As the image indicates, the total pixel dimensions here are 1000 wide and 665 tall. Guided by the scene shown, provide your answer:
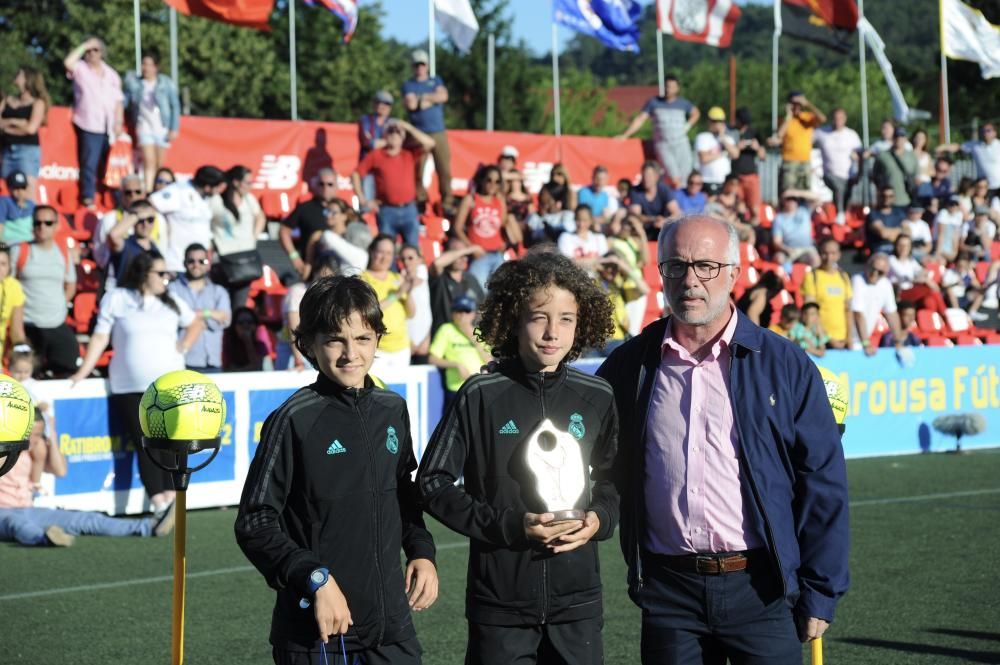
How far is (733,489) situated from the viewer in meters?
4.07

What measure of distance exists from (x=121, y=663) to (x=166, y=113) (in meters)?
9.89

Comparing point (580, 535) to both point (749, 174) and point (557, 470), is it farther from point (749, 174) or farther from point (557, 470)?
point (749, 174)

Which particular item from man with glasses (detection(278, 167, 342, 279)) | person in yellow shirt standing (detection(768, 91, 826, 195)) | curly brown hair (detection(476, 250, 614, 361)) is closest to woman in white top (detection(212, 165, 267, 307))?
man with glasses (detection(278, 167, 342, 279))

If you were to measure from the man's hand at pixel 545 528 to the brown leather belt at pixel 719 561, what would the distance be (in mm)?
362

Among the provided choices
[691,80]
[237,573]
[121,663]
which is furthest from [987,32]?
[691,80]

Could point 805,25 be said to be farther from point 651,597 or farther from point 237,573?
point 651,597

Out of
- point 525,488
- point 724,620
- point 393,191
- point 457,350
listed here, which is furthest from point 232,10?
point 724,620

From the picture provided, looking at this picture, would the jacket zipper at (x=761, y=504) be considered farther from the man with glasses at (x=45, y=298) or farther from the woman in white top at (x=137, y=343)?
the man with glasses at (x=45, y=298)

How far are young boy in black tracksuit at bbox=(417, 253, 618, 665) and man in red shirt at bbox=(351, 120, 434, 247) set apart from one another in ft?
37.9

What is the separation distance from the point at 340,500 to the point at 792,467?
1.29m

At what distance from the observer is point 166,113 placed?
51.6 feet

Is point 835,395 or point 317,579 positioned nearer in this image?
point 317,579

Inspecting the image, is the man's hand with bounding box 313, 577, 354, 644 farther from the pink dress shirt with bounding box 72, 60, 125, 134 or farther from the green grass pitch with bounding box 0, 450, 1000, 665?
the pink dress shirt with bounding box 72, 60, 125, 134

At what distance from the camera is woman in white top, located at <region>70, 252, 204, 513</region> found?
11047mm
